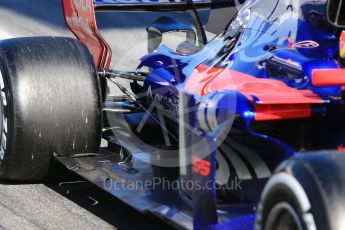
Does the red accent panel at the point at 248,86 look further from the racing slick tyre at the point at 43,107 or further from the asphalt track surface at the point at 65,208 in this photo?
the asphalt track surface at the point at 65,208

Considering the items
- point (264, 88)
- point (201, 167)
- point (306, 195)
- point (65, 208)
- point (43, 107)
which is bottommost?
point (65, 208)

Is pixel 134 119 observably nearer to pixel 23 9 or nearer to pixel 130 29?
pixel 130 29

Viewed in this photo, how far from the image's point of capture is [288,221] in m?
3.04

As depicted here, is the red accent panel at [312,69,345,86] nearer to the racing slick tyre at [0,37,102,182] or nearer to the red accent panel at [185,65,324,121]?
the red accent panel at [185,65,324,121]

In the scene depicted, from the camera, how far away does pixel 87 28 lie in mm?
5352

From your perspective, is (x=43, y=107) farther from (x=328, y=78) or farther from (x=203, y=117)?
(x=328, y=78)

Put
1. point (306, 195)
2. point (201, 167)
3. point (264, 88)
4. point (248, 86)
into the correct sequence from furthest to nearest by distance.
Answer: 1. point (248, 86)
2. point (264, 88)
3. point (201, 167)
4. point (306, 195)

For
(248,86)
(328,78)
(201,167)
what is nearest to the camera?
(328,78)

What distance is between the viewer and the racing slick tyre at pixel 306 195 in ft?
9.16

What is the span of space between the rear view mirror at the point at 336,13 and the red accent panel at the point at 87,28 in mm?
1806

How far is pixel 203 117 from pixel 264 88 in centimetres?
36

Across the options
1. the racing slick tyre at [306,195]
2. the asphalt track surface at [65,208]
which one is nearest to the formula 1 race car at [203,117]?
the racing slick tyre at [306,195]

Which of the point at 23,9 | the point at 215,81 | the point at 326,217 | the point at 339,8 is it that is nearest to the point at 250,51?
the point at 215,81

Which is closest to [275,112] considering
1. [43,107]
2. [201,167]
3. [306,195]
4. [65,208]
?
[201,167]
